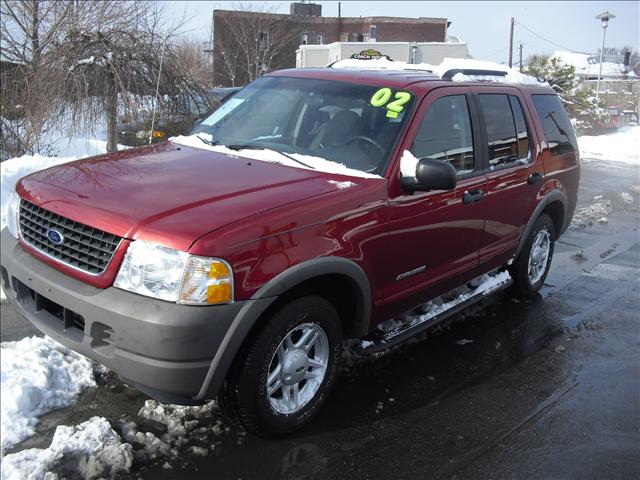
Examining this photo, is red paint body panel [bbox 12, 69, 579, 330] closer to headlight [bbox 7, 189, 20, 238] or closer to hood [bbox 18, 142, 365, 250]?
hood [bbox 18, 142, 365, 250]

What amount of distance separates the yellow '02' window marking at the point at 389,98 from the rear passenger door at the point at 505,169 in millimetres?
814

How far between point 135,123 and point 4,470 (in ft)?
21.7

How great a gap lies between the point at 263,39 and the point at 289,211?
3016 centimetres

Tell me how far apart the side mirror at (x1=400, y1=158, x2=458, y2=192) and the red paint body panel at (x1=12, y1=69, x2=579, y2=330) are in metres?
0.15

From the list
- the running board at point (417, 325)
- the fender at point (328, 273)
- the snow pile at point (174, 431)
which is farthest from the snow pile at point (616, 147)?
the snow pile at point (174, 431)

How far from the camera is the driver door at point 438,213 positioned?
3572 mm

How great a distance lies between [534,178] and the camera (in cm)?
498

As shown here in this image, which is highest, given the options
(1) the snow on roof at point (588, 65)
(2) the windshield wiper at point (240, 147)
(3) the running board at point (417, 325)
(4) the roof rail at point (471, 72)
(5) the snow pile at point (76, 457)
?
(1) the snow on roof at point (588, 65)

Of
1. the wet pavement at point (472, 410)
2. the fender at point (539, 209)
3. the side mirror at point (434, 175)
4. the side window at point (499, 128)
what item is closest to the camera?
the wet pavement at point (472, 410)

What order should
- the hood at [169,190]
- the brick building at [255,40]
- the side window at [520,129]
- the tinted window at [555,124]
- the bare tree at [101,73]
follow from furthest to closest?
1. the brick building at [255,40]
2. the bare tree at [101,73]
3. the tinted window at [555,124]
4. the side window at [520,129]
5. the hood at [169,190]

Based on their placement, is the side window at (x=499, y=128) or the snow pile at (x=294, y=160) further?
the side window at (x=499, y=128)

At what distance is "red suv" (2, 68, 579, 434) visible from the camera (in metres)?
2.61

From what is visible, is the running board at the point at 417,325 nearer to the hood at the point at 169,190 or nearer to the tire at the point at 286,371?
the tire at the point at 286,371

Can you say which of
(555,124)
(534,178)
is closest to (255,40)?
(555,124)
